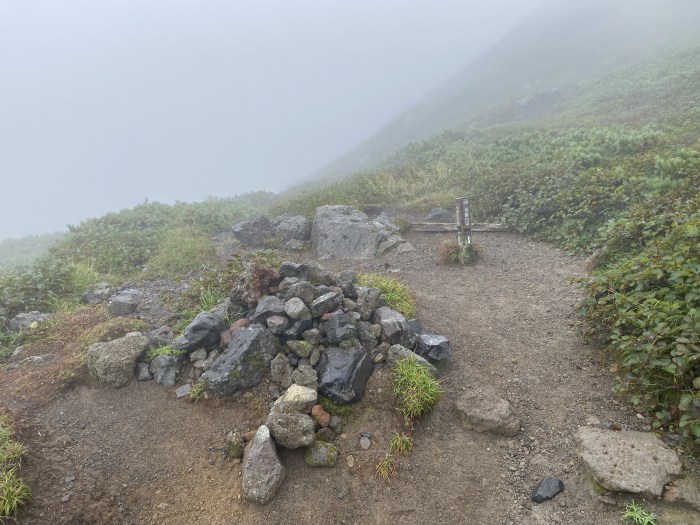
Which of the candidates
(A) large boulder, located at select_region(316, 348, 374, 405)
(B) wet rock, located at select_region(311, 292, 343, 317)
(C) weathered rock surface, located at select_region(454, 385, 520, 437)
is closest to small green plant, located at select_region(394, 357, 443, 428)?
(C) weathered rock surface, located at select_region(454, 385, 520, 437)

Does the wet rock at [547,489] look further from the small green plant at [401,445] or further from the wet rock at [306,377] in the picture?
the wet rock at [306,377]

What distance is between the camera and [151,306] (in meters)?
9.02

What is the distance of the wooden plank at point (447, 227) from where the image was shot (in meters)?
Answer: 12.8

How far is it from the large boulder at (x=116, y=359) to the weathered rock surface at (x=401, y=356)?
405 cm

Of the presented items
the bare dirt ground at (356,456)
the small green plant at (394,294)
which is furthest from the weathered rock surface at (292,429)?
the small green plant at (394,294)

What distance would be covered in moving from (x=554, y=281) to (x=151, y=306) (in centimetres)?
921

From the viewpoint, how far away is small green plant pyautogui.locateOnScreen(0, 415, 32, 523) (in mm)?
4027

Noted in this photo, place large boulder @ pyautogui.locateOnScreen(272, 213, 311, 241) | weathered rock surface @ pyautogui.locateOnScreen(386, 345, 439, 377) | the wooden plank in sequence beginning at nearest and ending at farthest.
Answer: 1. weathered rock surface @ pyautogui.locateOnScreen(386, 345, 439, 377)
2. the wooden plank
3. large boulder @ pyautogui.locateOnScreen(272, 213, 311, 241)

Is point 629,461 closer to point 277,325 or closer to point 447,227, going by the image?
point 277,325

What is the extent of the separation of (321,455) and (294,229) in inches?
417

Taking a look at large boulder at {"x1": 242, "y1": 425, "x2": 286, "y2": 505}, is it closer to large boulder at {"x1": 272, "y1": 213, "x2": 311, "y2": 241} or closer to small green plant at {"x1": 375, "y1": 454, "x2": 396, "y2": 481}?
small green plant at {"x1": 375, "y1": 454, "x2": 396, "y2": 481}

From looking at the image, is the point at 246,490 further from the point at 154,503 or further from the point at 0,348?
the point at 0,348

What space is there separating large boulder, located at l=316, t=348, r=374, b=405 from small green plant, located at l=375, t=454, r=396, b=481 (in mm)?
939

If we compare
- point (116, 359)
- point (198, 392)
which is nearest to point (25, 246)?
point (116, 359)
